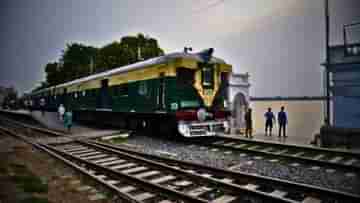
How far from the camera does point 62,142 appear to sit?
10109 millimetres

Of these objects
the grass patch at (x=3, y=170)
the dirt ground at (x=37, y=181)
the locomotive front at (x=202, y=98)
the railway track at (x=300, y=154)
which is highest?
the locomotive front at (x=202, y=98)

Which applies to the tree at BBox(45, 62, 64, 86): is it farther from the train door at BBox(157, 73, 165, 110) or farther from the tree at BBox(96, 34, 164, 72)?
the train door at BBox(157, 73, 165, 110)

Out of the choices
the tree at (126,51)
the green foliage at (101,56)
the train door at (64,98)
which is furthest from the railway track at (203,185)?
the tree at (126,51)

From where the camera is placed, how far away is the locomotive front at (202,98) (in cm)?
902

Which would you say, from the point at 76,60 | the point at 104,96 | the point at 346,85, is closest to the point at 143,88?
the point at 104,96

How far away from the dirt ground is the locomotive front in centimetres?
434

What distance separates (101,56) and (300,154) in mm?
32472

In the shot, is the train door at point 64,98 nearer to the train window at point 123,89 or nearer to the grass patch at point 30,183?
the train window at point 123,89

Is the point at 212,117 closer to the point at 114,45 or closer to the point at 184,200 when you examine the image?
the point at 184,200

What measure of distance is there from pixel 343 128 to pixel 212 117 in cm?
478

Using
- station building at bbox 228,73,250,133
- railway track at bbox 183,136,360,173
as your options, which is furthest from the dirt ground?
station building at bbox 228,73,250,133

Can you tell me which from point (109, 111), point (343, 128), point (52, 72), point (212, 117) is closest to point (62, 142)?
point (109, 111)

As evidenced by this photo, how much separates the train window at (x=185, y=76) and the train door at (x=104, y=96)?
588 centimetres

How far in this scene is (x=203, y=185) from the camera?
4688mm
